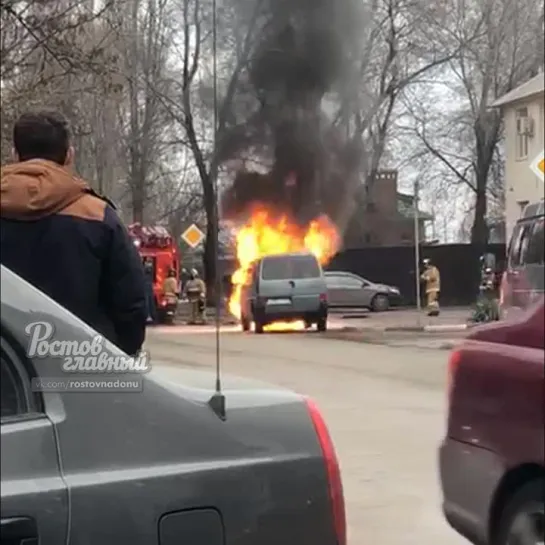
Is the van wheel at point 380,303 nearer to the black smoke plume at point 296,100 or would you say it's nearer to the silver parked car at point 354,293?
the silver parked car at point 354,293

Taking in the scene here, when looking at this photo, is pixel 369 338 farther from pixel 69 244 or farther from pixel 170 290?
pixel 69 244

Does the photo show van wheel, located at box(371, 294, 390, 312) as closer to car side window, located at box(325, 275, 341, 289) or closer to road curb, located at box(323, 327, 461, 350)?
road curb, located at box(323, 327, 461, 350)

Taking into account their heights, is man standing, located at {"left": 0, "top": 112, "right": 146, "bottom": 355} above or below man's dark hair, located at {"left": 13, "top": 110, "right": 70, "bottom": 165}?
below

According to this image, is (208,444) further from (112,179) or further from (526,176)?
(112,179)

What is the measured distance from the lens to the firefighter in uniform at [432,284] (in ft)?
28.3

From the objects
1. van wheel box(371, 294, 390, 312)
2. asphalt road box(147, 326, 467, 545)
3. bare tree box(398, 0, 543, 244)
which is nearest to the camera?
bare tree box(398, 0, 543, 244)

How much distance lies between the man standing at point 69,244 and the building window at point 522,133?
1.34 meters

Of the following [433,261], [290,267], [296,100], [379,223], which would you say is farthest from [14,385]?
[290,267]

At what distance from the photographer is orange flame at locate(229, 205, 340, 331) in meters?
17.2

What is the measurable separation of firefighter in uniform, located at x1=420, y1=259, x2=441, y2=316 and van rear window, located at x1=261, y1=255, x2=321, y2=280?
30.4ft

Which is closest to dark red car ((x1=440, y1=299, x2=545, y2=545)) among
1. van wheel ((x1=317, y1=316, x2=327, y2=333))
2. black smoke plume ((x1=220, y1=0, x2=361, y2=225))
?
black smoke plume ((x1=220, y1=0, x2=361, y2=225))

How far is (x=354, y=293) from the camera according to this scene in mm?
20016

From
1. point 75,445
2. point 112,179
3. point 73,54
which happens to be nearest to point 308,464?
point 75,445

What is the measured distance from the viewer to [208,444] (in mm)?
2824
